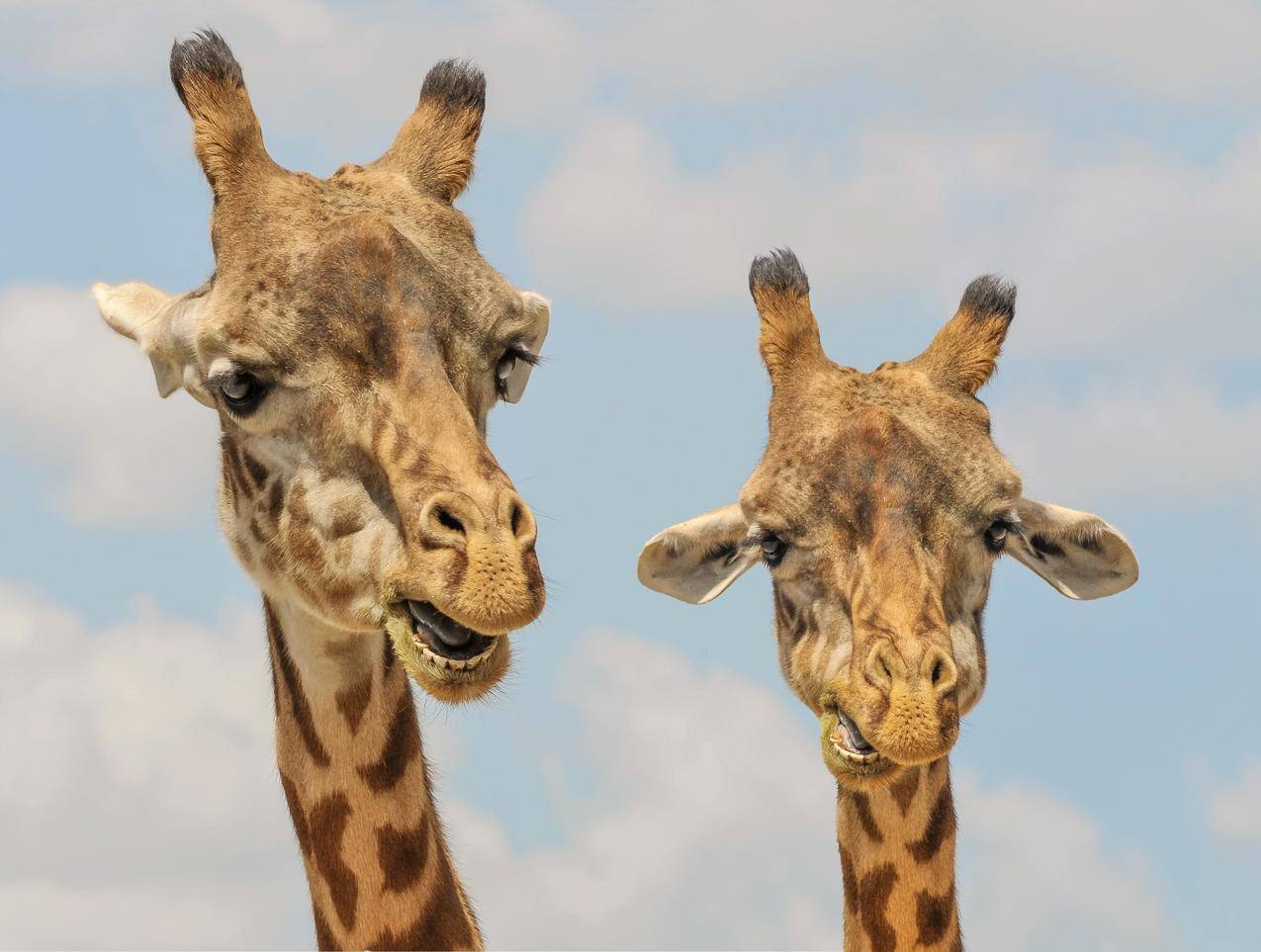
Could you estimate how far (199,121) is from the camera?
8.58m

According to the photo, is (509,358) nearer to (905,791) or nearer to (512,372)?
(512,372)

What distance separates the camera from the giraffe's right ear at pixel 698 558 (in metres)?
11.7

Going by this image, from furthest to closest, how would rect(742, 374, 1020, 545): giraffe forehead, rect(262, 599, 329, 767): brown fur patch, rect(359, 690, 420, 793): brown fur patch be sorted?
rect(742, 374, 1020, 545): giraffe forehead < rect(262, 599, 329, 767): brown fur patch < rect(359, 690, 420, 793): brown fur patch

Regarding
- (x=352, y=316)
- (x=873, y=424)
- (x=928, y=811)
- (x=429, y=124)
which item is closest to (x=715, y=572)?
(x=873, y=424)

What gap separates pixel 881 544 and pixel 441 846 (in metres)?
3.44

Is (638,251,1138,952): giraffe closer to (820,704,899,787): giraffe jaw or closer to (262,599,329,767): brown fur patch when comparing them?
(820,704,899,787): giraffe jaw

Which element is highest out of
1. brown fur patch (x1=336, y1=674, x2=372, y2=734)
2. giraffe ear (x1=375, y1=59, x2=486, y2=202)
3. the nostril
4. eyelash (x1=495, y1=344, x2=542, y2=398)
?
giraffe ear (x1=375, y1=59, x2=486, y2=202)

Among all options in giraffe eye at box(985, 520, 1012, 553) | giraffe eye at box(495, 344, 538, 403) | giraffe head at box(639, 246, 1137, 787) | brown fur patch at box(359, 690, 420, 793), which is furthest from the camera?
giraffe eye at box(985, 520, 1012, 553)

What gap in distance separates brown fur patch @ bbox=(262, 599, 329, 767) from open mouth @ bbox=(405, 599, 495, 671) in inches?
47.7

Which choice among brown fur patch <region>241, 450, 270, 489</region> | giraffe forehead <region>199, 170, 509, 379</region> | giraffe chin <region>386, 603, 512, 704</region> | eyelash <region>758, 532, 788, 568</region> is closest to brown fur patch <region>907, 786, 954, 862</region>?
eyelash <region>758, 532, 788, 568</region>

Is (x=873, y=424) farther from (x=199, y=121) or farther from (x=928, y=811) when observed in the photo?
(x=199, y=121)

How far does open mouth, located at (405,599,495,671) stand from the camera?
689 centimetres

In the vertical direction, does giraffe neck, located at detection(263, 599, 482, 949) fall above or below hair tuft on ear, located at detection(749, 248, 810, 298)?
below

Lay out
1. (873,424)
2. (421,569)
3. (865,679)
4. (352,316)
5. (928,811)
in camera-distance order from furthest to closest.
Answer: (873,424) → (928,811) → (865,679) → (352,316) → (421,569)
